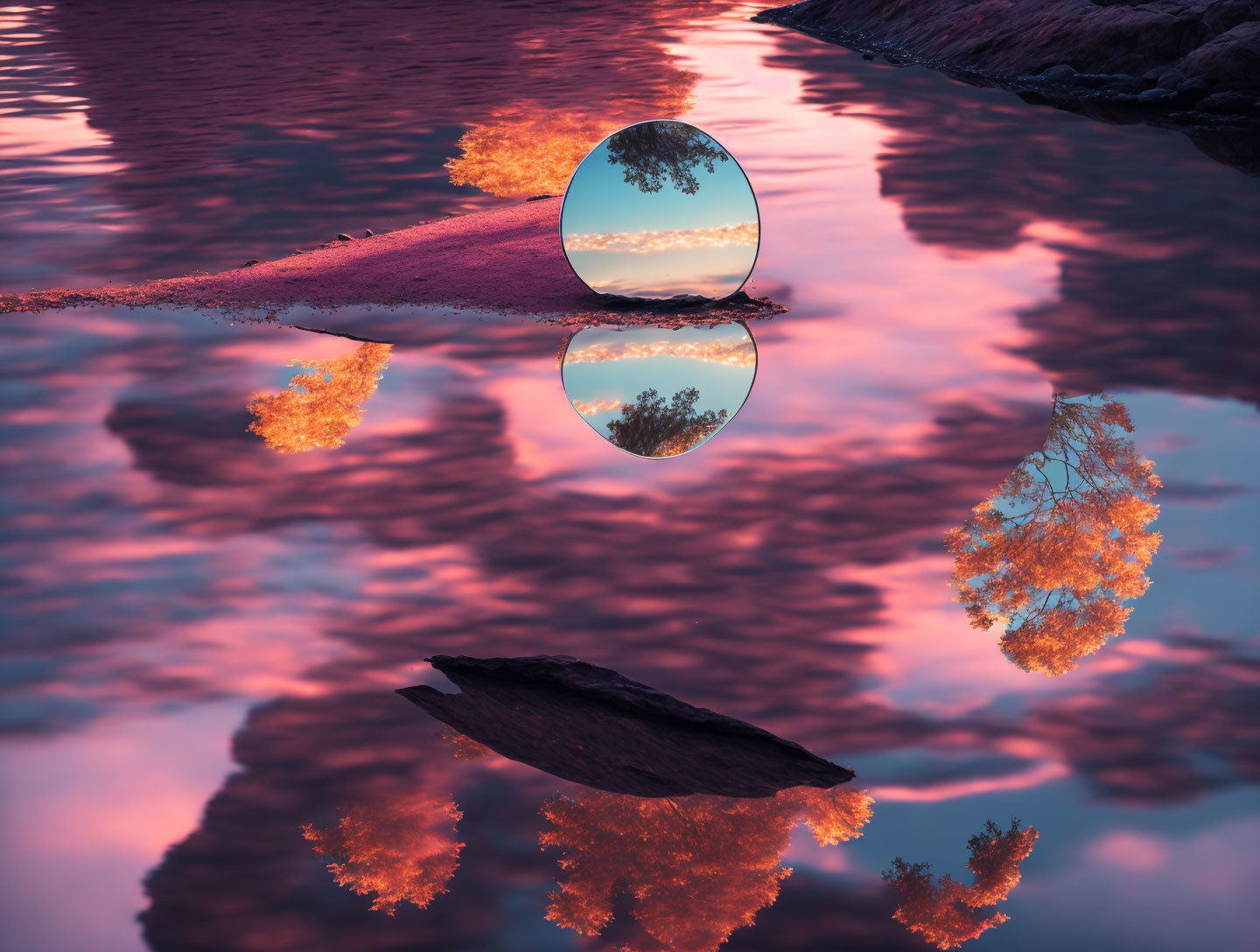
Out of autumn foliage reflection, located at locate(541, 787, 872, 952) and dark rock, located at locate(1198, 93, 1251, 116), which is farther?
dark rock, located at locate(1198, 93, 1251, 116)

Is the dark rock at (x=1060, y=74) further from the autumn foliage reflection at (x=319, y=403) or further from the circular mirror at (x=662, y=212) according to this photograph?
the autumn foliage reflection at (x=319, y=403)

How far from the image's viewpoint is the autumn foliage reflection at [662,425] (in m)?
4.55

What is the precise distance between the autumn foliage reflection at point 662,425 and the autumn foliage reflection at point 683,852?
194 centimetres

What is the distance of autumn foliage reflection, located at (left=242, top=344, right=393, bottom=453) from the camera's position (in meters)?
4.66

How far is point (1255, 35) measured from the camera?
33.9 ft

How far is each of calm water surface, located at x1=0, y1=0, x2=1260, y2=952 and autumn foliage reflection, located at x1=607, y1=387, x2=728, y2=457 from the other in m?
0.12

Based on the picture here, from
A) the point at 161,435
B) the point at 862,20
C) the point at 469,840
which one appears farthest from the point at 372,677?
the point at 862,20

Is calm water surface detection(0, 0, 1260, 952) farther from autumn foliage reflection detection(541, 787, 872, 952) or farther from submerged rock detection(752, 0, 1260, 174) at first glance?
submerged rock detection(752, 0, 1260, 174)

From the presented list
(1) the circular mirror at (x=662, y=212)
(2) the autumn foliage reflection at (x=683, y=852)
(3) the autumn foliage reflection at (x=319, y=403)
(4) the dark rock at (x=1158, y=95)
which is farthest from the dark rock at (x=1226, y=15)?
(2) the autumn foliage reflection at (x=683, y=852)

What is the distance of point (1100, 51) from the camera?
37.8 ft

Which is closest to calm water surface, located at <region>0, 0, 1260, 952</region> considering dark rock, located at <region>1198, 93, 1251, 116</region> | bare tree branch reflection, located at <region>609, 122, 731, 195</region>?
bare tree branch reflection, located at <region>609, 122, 731, 195</region>

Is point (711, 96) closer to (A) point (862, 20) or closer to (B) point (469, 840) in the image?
(A) point (862, 20)

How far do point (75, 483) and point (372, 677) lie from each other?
190cm

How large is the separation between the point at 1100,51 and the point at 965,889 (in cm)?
1116
